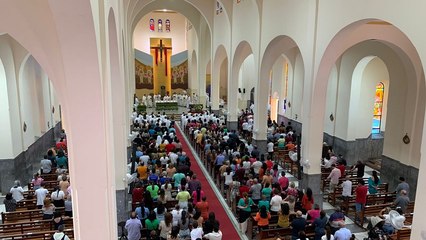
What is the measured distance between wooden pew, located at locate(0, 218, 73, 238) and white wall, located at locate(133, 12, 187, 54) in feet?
95.8

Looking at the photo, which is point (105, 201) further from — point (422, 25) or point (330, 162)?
point (330, 162)

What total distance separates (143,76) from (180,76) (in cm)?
378

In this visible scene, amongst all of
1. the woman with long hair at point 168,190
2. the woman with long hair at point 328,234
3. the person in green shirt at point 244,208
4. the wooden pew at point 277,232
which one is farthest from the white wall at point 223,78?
the woman with long hair at point 328,234

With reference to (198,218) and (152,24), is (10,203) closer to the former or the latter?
(198,218)

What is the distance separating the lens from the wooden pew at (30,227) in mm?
8777

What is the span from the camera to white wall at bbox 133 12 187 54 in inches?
1420

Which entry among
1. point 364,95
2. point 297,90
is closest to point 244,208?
point 364,95

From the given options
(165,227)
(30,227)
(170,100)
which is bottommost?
(30,227)

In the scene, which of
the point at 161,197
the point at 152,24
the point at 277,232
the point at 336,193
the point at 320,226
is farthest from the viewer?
the point at 152,24

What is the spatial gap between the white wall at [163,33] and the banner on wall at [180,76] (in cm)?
202

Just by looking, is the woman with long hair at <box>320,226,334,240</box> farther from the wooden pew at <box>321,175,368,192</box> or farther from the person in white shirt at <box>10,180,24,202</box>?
the person in white shirt at <box>10,180,24,202</box>

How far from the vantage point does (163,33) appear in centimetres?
3669

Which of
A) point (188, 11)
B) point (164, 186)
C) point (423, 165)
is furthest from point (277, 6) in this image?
point (188, 11)

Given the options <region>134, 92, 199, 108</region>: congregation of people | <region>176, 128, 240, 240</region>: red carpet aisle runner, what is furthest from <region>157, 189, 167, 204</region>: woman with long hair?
<region>134, 92, 199, 108</region>: congregation of people
